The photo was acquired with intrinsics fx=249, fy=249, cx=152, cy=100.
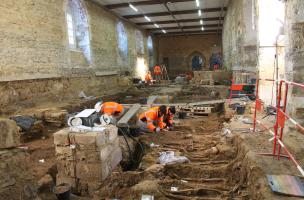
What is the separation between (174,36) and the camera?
32.5 m

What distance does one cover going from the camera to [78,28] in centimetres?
1473

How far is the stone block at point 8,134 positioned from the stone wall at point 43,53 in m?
7.08

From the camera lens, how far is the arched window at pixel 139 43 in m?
25.8

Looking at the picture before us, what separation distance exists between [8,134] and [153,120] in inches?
196

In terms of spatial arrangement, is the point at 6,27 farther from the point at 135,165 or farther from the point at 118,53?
the point at 118,53

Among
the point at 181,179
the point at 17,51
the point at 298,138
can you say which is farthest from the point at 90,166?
the point at 17,51

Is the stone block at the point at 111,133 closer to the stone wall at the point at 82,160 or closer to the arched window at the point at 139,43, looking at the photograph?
the stone wall at the point at 82,160

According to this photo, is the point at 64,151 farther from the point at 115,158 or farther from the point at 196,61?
the point at 196,61

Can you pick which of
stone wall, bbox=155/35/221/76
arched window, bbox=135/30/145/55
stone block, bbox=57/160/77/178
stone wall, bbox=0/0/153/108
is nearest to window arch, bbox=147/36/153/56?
stone wall, bbox=155/35/221/76

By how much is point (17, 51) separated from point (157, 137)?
660 centimetres

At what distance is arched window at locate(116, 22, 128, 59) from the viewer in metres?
20.3

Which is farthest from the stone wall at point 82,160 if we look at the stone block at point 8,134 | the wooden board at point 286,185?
the wooden board at point 286,185

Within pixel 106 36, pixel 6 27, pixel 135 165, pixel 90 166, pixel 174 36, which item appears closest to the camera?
pixel 90 166

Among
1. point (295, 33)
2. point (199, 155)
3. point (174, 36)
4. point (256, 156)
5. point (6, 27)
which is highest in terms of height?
point (174, 36)
